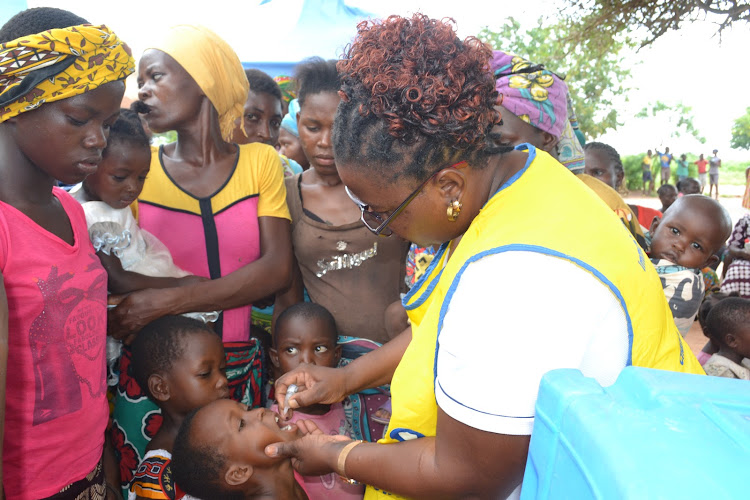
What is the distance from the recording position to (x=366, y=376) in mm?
2207

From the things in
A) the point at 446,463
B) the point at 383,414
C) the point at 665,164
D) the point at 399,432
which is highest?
the point at 446,463

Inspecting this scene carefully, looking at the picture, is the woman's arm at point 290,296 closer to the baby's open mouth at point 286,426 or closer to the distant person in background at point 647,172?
the baby's open mouth at point 286,426

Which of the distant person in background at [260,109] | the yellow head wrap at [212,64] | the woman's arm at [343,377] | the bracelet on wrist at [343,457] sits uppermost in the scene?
the yellow head wrap at [212,64]

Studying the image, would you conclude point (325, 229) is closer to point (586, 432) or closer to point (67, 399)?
point (67, 399)

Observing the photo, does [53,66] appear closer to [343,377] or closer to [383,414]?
[343,377]

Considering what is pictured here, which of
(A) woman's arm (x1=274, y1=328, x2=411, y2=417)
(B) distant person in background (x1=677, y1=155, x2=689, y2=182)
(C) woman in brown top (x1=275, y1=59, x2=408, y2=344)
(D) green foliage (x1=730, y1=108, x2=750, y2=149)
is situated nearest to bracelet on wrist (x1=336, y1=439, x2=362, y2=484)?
(A) woman's arm (x1=274, y1=328, x2=411, y2=417)

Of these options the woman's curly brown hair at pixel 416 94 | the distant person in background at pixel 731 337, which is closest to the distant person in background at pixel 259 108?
the woman's curly brown hair at pixel 416 94

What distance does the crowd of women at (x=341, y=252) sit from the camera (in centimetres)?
115

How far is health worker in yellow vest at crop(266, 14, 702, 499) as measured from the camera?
110cm

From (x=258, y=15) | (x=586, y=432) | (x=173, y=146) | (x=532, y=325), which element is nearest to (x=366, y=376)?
(x=532, y=325)

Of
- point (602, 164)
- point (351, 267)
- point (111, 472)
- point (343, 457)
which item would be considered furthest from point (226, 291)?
point (602, 164)

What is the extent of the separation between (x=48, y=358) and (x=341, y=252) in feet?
5.11

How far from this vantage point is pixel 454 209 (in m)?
1.43

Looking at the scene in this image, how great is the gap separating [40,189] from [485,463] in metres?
1.68
